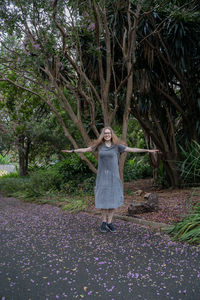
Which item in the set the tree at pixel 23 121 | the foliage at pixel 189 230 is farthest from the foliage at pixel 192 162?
the tree at pixel 23 121

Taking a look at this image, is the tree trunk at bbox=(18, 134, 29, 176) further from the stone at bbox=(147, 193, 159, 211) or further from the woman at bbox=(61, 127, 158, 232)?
the woman at bbox=(61, 127, 158, 232)

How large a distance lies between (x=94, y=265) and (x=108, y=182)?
58.3 inches

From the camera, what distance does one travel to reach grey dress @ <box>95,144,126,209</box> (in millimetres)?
4156

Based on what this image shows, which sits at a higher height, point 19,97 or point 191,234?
point 19,97

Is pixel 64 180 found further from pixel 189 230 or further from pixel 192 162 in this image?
pixel 189 230

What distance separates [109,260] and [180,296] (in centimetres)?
99

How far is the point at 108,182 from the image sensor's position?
4191 millimetres

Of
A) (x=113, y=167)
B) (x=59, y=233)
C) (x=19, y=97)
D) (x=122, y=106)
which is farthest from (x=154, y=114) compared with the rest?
(x=19, y=97)

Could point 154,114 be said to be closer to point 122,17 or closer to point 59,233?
point 122,17

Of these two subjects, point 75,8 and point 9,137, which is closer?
point 75,8

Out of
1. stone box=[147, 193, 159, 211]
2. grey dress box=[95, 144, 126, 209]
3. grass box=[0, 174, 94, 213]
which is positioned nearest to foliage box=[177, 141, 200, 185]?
stone box=[147, 193, 159, 211]

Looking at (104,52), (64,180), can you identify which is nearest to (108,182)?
(104,52)

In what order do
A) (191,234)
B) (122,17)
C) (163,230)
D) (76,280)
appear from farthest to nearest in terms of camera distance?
(122,17) < (163,230) < (191,234) < (76,280)

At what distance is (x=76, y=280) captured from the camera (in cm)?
255
